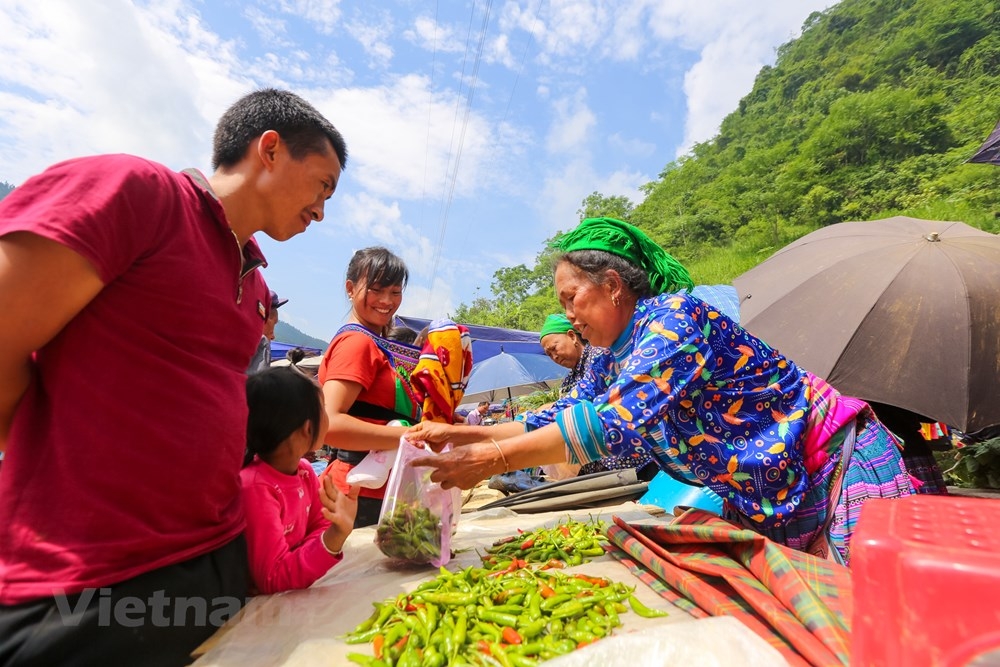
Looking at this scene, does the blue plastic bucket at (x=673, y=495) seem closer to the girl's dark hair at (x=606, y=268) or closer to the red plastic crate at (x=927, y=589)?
the girl's dark hair at (x=606, y=268)

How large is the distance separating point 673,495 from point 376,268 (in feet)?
7.54

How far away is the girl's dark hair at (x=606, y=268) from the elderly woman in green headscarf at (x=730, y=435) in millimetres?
182

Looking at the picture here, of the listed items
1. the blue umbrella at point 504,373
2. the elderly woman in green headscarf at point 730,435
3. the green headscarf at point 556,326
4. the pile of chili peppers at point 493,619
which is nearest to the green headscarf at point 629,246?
the elderly woman in green headscarf at point 730,435

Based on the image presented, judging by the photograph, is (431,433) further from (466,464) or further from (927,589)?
(927,589)

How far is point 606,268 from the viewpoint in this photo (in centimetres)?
212

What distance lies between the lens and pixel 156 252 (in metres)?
1.23

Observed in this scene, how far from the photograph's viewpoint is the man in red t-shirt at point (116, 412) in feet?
3.41

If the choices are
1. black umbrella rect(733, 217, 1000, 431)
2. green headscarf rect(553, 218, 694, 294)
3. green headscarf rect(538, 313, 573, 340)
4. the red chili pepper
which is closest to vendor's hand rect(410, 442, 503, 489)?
the red chili pepper

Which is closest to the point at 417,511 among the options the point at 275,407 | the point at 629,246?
the point at 275,407

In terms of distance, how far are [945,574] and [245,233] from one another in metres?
1.84

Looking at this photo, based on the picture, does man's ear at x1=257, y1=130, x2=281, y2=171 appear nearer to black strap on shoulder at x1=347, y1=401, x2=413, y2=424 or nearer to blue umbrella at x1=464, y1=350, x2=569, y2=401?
black strap on shoulder at x1=347, y1=401, x2=413, y2=424

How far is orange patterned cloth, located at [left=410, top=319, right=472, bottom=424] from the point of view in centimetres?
256

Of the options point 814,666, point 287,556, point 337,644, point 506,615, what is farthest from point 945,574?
point 287,556

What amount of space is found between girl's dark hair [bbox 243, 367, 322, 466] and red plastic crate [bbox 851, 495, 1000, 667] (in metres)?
1.86
